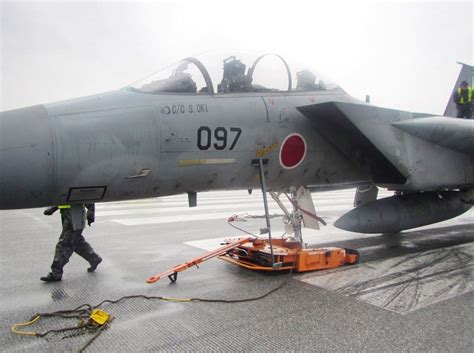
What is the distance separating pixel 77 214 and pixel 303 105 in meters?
2.86

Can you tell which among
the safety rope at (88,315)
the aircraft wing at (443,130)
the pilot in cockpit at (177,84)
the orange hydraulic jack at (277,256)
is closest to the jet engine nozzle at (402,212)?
the orange hydraulic jack at (277,256)

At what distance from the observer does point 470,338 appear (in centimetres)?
312

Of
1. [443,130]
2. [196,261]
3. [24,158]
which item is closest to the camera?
[24,158]

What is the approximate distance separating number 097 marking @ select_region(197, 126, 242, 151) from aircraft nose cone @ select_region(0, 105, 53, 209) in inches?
58.0

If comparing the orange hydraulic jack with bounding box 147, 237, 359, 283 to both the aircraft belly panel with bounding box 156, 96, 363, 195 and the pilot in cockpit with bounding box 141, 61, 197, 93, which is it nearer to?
the aircraft belly panel with bounding box 156, 96, 363, 195

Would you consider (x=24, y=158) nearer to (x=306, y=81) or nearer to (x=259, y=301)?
(x=259, y=301)

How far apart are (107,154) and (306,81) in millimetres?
2800

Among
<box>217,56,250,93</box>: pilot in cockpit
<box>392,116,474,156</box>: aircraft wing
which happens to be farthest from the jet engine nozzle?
<box>217,56,250,93</box>: pilot in cockpit

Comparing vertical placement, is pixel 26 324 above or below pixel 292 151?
below

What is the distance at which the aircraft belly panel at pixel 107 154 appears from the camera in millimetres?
3565

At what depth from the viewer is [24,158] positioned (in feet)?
10.9

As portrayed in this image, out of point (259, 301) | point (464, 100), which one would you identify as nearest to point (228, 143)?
point (259, 301)

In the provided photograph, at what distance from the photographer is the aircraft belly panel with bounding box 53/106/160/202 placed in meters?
3.57

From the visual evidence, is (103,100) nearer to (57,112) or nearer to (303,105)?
(57,112)
